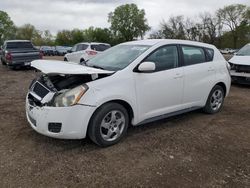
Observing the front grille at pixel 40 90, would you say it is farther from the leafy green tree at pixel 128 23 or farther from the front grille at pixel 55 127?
the leafy green tree at pixel 128 23

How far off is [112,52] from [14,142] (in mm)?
2406

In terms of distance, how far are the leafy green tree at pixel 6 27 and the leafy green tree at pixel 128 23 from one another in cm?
3298

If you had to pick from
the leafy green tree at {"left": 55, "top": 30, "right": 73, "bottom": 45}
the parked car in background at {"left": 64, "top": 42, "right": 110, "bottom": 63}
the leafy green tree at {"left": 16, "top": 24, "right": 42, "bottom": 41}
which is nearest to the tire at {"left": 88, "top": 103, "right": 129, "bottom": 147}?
the parked car in background at {"left": 64, "top": 42, "right": 110, "bottom": 63}

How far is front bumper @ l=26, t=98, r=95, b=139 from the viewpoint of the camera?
3.76m

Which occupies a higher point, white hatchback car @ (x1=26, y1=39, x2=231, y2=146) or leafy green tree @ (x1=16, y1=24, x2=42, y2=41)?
leafy green tree @ (x1=16, y1=24, x2=42, y2=41)

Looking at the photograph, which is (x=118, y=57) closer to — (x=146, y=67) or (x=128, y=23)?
(x=146, y=67)

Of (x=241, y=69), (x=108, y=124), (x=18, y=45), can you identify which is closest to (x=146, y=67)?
(x=108, y=124)

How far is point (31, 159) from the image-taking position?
3.75 m

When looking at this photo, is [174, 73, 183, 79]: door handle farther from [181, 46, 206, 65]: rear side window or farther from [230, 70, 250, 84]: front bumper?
[230, 70, 250, 84]: front bumper

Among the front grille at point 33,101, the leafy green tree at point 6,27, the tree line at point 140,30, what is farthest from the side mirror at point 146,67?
the leafy green tree at point 6,27

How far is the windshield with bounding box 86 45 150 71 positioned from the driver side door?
25 cm

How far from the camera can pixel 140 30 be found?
8888 centimetres

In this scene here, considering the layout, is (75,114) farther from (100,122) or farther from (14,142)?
(14,142)

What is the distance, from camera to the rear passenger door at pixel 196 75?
514 centimetres
